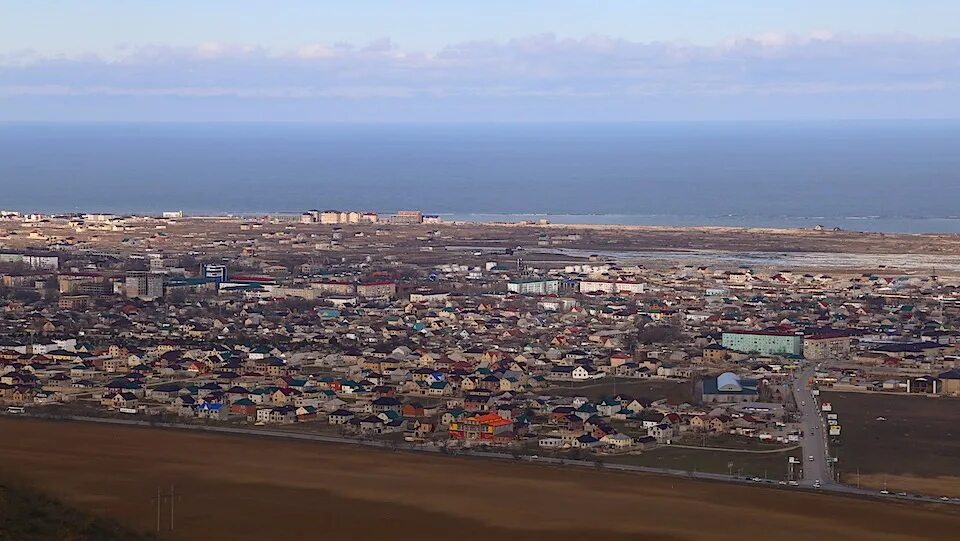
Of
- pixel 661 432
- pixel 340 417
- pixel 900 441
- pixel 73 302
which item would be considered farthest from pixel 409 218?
pixel 900 441

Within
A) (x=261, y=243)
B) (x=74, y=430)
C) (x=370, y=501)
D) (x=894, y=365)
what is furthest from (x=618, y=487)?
(x=261, y=243)

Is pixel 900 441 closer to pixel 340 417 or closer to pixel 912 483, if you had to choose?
pixel 912 483

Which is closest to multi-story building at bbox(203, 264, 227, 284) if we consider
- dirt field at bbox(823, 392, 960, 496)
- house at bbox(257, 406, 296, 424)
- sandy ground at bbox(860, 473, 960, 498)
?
house at bbox(257, 406, 296, 424)

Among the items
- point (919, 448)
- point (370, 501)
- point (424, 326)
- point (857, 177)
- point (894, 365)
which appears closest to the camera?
point (370, 501)

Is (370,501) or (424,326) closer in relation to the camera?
(370,501)

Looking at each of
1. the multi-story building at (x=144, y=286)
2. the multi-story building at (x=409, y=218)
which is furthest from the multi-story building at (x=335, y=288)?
the multi-story building at (x=409, y=218)

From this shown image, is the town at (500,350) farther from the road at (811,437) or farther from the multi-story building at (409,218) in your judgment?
the multi-story building at (409,218)

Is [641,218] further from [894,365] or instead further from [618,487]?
[618,487]
